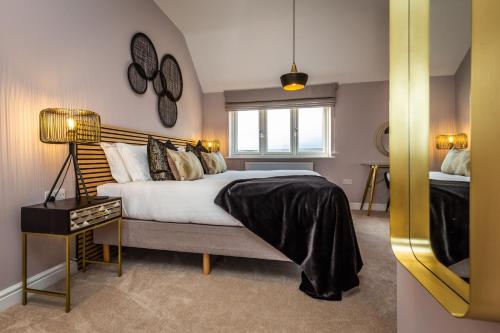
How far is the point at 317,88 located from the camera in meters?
4.55

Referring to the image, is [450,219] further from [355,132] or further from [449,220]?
[355,132]

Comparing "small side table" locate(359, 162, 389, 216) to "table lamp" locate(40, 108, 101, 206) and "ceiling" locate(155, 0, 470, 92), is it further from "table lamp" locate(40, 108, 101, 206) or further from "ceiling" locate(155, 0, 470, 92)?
"table lamp" locate(40, 108, 101, 206)

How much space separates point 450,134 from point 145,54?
3296 millimetres

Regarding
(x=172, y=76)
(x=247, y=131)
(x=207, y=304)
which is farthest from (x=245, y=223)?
(x=247, y=131)

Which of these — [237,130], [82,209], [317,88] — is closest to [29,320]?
[82,209]

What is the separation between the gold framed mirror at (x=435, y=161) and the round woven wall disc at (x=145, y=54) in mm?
2823

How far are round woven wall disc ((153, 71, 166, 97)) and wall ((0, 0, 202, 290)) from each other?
554mm

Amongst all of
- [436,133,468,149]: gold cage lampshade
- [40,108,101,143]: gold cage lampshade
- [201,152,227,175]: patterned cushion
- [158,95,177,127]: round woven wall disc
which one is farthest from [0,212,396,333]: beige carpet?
[158,95,177,127]: round woven wall disc

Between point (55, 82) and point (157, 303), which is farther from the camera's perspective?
point (55, 82)

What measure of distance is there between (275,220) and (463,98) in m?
1.45

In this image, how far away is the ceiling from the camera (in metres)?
3.57

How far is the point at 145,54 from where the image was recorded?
3127mm

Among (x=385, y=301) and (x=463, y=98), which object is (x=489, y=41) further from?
(x=385, y=301)

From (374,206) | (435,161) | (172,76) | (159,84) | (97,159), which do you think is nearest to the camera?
(435,161)
